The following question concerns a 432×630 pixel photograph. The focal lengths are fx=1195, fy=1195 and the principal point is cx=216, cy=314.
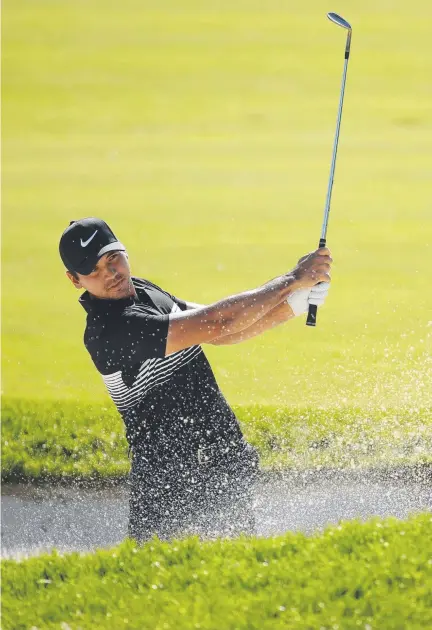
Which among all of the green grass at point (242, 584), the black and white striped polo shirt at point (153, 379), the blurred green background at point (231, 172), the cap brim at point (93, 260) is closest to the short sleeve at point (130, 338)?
the black and white striped polo shirt at point (153, 379)

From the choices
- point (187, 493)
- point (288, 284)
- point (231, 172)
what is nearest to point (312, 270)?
point (288, 284)

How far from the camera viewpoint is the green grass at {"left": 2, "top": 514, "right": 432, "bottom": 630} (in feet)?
13.1

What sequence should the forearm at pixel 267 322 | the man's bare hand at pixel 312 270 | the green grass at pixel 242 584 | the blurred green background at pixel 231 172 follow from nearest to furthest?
the green grass at pixel 242 584
the man's bare hand at pixel 312 270
the forearm at pixel 267 322
the blurred green background at pixel 231 172

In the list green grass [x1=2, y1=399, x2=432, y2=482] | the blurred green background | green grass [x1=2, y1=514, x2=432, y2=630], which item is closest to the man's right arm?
green grass [x1=2, y1=514, x2=432, y2=630]

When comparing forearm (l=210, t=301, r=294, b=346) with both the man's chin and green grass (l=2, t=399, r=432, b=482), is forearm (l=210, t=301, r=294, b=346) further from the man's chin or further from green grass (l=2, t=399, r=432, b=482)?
green grass (l=2, t=399, r=432, b=482)

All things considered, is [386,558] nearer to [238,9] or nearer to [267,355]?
[267,355]

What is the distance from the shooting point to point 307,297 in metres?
4.96

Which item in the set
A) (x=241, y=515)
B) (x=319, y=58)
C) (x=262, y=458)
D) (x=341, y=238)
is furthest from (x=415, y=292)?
(x=319, y=58)

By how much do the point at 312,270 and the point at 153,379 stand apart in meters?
0.79

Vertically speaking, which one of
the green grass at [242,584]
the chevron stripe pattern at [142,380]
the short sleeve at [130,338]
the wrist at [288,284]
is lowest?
the green grass at [242,584]

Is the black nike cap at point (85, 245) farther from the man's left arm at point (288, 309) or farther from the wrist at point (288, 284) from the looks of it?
the wrist at point (288, 284)

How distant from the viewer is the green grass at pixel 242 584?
3988 mm

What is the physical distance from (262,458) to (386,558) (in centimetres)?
261

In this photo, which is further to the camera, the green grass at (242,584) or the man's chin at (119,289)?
the man's chin at (119,289)
